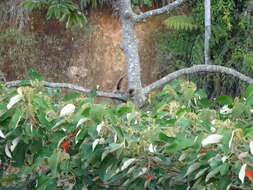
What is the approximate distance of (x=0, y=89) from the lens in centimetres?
284

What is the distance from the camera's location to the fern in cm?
730

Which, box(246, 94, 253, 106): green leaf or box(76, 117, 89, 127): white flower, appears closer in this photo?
box(76, 117, 89, 127): white flower

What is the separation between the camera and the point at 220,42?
7.43m

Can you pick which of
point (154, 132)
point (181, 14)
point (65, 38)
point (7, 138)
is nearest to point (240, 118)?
point (154, 132)

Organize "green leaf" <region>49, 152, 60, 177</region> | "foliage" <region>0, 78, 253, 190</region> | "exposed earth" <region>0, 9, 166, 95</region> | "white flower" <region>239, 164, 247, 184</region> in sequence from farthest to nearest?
"exposed earth" <region>0, 9, 166, 95</region>, "green leaf" <region>49, 152, 60, 177</region>, "foliage" <region>0, 78, 253, 190</region>, "white flower" <region>239, 164, 247, 184</region>

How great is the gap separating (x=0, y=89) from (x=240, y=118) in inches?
42.1

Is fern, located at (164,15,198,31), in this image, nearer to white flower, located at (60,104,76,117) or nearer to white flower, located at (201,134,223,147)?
white flower, located at (60,104,76,117)

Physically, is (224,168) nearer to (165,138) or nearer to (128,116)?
(165,138)

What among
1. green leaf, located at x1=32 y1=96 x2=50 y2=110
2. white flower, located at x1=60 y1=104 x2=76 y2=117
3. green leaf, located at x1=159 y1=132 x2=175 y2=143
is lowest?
green leaf, located at x1=159 y1=132 x2=175 y2=143

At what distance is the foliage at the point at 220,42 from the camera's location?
7137mm

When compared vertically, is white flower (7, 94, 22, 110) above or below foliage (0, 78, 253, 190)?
above

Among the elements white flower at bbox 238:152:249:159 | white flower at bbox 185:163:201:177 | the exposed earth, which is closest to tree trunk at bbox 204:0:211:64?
the exposed earth

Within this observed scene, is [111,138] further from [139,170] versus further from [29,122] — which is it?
[29,122]

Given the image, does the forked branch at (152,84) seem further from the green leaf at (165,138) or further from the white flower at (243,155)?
the white flower at (243,155)
